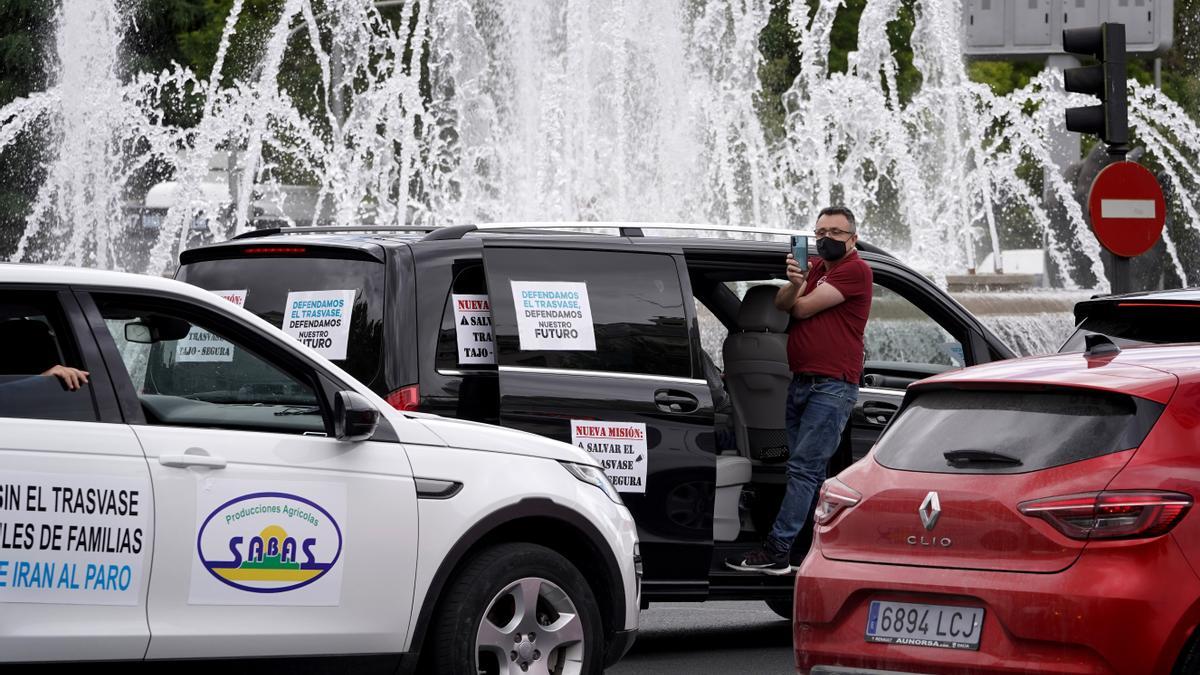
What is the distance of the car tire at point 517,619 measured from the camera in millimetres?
6297

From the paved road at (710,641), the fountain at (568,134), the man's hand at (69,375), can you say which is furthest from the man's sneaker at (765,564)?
the fountain at (568,134)

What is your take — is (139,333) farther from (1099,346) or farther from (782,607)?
(782,607)

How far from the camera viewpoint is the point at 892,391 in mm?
9039

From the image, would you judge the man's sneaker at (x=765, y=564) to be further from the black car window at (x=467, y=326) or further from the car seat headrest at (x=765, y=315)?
the black car window at (x=467, y=326)

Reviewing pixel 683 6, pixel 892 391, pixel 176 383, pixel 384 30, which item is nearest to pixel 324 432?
pixel 176 383

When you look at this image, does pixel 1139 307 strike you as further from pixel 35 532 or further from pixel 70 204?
pixel 70 204

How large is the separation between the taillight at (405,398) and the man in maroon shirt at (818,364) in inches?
75.1

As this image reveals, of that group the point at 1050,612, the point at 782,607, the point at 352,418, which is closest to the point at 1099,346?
the point at 1050,612

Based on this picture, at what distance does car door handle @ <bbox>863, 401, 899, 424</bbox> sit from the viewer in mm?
8984

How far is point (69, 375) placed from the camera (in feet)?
18.2

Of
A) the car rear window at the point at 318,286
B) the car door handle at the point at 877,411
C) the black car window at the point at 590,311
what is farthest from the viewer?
the car door handle at the point at 877,411

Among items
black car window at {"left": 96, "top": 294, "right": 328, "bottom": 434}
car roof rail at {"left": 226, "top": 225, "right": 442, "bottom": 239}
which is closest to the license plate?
black car window at {"left": 96, "top": 294, "right": 328, "bottom": 434}

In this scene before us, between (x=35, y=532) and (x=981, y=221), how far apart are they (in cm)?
3553

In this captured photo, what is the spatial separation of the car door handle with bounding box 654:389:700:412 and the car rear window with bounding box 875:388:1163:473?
1988 millimetres
